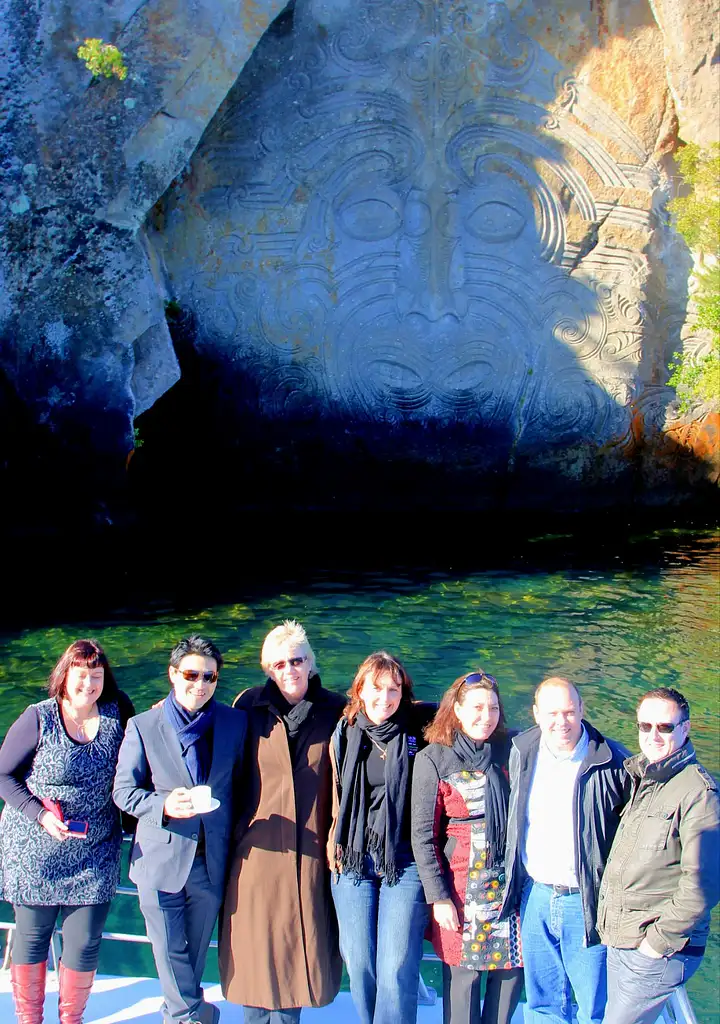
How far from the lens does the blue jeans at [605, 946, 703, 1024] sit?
2.36 meters

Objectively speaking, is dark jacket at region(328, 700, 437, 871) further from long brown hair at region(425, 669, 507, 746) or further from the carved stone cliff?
the carved stone cliff

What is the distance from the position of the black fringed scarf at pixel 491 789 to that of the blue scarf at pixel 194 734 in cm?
70

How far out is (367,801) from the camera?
8.61ft

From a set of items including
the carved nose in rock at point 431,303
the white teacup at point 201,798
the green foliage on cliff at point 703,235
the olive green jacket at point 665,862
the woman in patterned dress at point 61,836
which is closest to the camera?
the olive green jacket at point 665,862

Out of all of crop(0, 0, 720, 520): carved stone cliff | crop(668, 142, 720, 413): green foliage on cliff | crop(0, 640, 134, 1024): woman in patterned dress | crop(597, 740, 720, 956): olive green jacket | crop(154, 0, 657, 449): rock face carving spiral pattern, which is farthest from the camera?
crop(668, 142, 720, 413): green foliage on cliff

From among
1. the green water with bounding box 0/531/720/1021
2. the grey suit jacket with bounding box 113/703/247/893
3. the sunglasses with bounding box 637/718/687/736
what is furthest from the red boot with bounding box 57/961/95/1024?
the green water with bounding box 0/531/720/1021

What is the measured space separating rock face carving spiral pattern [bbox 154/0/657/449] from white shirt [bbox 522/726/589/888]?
382 inches

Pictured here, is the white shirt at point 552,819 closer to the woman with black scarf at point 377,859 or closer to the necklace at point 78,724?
the woman with black scarf at point 377,859

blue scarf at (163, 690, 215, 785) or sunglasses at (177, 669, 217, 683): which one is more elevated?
sunglasses at (177, 669, 217, 683)

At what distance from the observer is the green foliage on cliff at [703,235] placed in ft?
36.8

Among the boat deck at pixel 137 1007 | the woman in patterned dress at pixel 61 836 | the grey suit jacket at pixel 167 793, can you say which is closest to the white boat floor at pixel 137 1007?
the boat deck at pixel 137 1007

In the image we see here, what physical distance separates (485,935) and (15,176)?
28.2 ft

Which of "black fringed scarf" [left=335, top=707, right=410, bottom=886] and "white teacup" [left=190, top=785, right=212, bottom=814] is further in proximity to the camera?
"black fringed scarf" [left=335, top=707, right=410, bottom=886]

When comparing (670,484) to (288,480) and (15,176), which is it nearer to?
(288,480)
